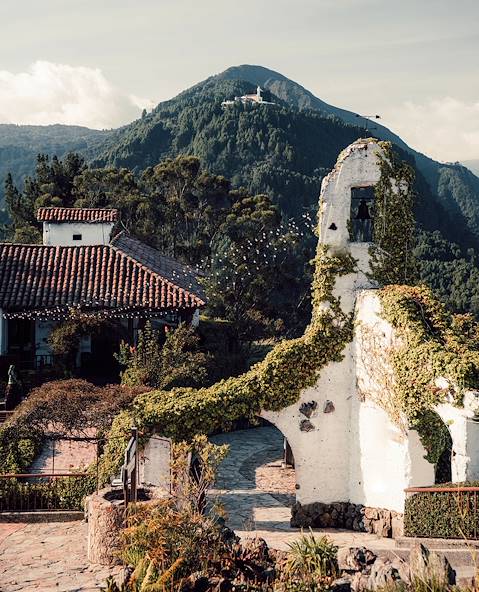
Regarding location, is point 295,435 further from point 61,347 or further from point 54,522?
point 61,347

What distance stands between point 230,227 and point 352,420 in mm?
28693

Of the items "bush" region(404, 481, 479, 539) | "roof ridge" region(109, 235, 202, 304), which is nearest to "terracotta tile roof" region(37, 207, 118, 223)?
"roof ridge" region(109, 235, 202, 304)

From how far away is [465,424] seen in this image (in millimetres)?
11547

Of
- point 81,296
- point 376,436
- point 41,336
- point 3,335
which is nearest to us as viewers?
point 376,436

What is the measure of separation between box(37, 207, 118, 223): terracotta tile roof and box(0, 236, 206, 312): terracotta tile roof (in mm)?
6148

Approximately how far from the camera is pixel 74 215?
3328cm

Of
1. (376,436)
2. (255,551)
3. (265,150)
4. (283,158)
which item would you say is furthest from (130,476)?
(265,150)

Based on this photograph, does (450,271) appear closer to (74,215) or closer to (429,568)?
(74,215)

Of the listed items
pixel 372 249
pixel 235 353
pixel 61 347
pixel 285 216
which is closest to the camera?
pixel 372 249

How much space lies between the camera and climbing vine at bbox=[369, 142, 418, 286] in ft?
48.9

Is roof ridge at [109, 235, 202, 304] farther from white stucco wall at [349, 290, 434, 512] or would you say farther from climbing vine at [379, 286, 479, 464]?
climbing vine at [379, 286, 479, 464]

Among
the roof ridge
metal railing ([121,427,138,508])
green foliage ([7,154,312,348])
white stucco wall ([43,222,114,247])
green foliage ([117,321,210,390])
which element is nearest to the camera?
metal railing ([121,427,138,508])

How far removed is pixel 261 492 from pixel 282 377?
3.47 m

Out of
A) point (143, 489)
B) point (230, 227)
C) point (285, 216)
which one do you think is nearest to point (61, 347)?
point (143, 489)
